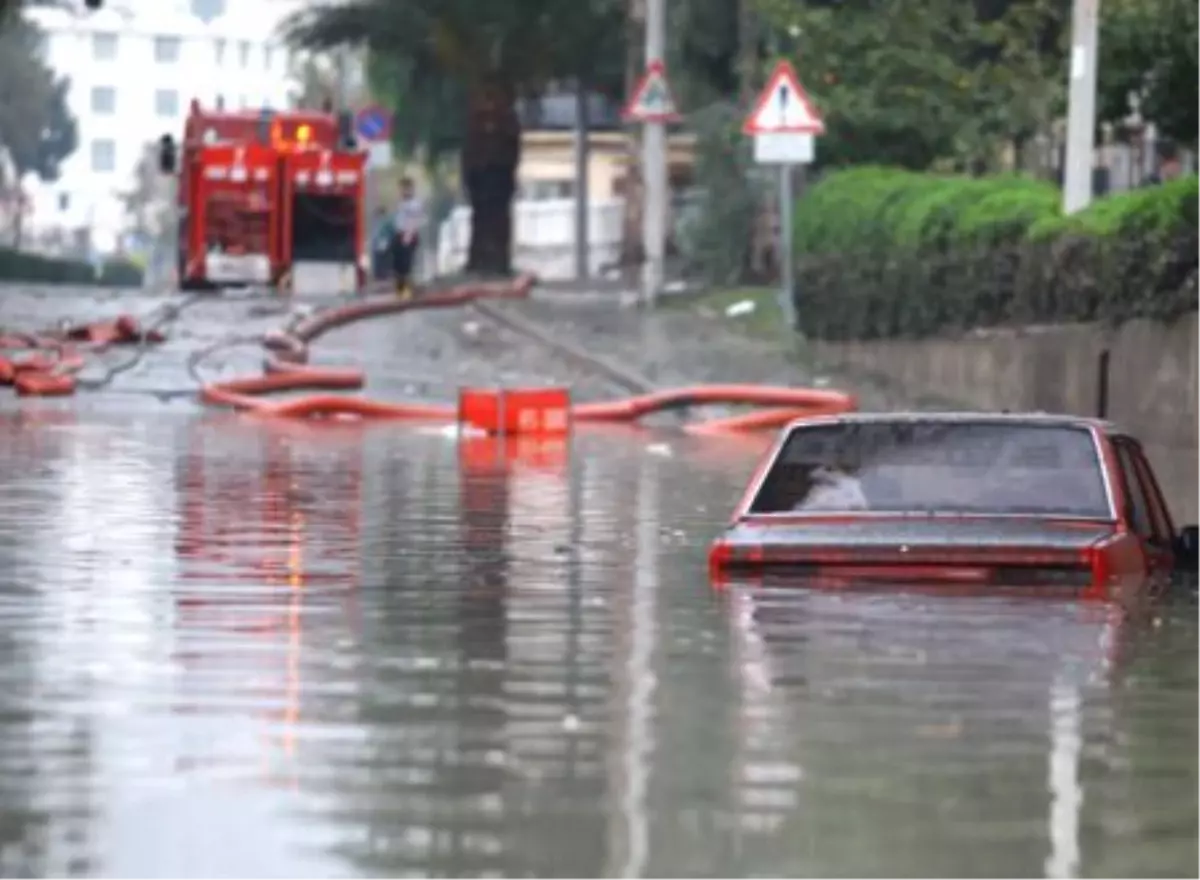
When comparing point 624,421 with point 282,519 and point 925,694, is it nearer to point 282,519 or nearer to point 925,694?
point 282,519

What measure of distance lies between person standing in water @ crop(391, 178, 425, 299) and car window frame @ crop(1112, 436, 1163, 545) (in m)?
37.3

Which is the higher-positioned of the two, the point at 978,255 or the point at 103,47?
the point at 978,255

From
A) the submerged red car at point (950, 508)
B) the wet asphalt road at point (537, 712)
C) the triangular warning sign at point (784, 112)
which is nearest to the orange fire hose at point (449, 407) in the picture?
the triangular warning sign at point (784, 112)

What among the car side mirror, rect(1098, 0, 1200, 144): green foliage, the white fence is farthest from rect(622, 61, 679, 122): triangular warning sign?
the white fence

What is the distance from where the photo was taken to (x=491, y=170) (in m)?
60.6

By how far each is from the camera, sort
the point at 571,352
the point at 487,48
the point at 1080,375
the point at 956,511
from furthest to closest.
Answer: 1. the point at 487,48
2. the point at 571,352
3. the point at 1080,375
4. the point at 956,511

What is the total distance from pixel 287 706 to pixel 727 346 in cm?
2829

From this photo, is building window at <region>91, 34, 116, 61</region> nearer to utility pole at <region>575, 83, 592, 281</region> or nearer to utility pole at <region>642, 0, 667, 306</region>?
utility pole at <region>575, 83, 592, 281</region>

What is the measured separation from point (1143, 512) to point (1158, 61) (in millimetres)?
12937

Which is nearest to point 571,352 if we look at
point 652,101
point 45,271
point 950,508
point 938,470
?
point 652,101

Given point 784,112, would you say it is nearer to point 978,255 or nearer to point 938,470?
point 978,255

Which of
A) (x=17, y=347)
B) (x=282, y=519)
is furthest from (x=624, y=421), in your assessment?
(x=282, y=519)

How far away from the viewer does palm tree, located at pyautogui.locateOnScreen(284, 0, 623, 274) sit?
5619 centimetres

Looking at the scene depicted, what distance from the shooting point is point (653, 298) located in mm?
46500
